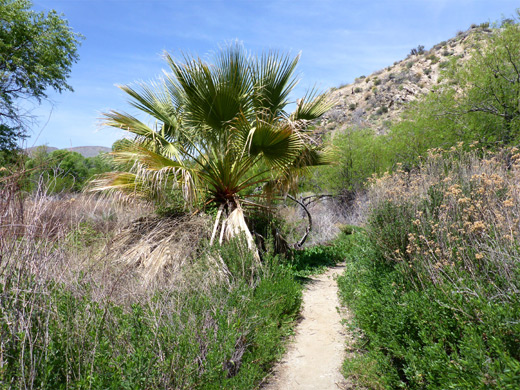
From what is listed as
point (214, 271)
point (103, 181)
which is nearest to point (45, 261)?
point (214, 271)

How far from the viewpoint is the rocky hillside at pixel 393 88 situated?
3638 cm

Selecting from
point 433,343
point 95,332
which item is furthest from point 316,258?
point 95,332

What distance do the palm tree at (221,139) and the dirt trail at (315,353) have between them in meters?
1.54

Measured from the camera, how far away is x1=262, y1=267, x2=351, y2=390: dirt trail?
3.49m

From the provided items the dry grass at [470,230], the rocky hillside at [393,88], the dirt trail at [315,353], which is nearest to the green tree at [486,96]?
the dry grass at [470,230]

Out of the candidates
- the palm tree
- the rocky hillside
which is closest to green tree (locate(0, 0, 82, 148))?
the palm tree

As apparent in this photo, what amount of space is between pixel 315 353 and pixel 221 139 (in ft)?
14.0

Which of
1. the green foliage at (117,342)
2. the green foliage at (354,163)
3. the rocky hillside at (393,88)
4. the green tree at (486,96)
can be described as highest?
the rocky hillside at (393,88)

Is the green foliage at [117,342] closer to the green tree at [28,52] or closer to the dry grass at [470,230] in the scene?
the dry grass at [470,230]

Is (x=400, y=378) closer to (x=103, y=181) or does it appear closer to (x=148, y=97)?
(x=103, y=181)

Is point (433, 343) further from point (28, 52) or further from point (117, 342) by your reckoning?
point (28, 52)

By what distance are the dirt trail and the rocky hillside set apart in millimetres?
29857

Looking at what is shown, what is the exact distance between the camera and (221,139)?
22.1 feet

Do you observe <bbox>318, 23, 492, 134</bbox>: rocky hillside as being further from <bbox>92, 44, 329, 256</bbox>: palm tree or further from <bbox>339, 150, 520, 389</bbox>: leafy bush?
<bbox>339, 150, 520, 389</bbox>: leafy bush
